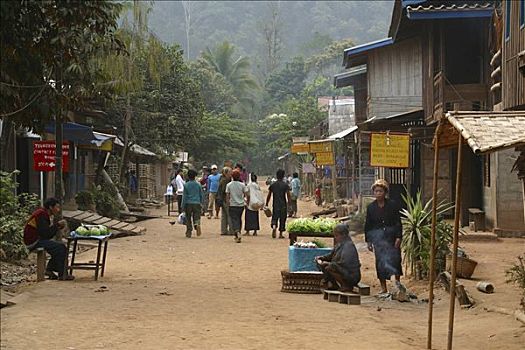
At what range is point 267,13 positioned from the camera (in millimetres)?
131875

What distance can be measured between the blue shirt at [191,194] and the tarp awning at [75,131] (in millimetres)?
3150

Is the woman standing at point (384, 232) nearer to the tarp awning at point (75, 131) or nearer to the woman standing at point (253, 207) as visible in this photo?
the woman standing at point (253, 207)

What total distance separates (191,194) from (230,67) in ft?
176

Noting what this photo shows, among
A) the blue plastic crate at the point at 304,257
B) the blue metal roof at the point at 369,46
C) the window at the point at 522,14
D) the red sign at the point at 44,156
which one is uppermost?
the blue metal roof at the point at 369,46

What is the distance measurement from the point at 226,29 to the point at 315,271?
4763 inches

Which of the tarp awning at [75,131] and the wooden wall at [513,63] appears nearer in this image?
the wooden wall at [513,63]

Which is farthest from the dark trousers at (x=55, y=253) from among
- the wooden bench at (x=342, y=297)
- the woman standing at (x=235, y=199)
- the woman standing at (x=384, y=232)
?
the woman standing at (x=235, y=199)

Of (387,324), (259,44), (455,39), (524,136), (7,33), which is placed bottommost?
(387,324)

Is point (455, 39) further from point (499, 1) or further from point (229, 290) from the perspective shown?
point (229, 290)

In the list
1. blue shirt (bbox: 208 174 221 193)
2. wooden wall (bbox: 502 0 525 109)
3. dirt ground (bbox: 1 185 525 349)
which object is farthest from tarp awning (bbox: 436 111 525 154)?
blue shirt (bbox: 208 174 221 193)

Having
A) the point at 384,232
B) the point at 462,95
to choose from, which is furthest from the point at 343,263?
the point at 462,95

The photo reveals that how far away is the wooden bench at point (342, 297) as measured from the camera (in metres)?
11.0

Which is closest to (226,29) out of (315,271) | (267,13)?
(267,13)

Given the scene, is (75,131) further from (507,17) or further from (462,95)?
(507,17)
